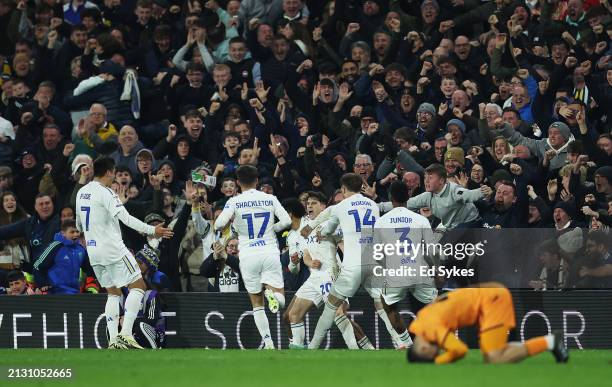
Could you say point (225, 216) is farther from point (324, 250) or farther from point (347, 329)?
point (347, 329)

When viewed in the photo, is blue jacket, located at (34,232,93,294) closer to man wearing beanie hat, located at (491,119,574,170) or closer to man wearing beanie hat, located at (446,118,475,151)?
man wearing beanie hat, located at (446,118,475,151)

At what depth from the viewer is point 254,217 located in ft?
53.8

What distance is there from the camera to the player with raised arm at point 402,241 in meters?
16.2

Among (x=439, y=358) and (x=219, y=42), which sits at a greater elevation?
(x=219, y=42)

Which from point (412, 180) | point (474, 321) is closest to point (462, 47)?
point (412, 180)

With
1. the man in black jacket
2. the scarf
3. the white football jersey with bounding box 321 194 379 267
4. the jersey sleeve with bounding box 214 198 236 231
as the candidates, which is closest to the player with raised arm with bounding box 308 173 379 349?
the white football jersey with bounding box 321 194 379 267

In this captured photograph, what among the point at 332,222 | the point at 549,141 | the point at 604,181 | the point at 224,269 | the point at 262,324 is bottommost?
the point at 262,324

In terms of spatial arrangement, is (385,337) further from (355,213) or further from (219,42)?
(219,42)

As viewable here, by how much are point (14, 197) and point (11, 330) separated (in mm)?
2608

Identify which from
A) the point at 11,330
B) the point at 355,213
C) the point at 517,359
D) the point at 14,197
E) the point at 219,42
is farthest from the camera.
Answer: the point at 219,42

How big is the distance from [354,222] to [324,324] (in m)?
1.32

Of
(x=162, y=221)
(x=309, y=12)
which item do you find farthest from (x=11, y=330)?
(x=309, y=12)

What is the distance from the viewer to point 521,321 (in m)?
16.8

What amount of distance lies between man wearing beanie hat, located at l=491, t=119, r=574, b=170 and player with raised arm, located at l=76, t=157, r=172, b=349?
5.28 meters
